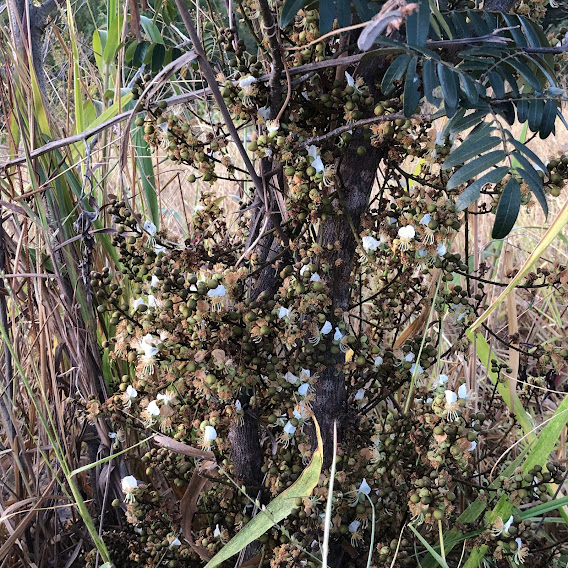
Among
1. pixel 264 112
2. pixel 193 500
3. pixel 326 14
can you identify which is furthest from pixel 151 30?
pixel 193 500

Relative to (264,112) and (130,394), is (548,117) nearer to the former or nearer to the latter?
(264,112)

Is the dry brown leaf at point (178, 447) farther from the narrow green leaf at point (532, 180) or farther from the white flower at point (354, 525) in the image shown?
the narrow green leaf at point (532, 180)

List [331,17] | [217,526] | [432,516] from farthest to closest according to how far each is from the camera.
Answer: [217,526]
[432,516]
[331,17]

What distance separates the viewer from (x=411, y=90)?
592 mm

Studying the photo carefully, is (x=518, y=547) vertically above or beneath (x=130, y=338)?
beneath

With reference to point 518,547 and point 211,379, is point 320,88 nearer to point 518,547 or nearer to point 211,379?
point 211,379

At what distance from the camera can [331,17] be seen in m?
0.58

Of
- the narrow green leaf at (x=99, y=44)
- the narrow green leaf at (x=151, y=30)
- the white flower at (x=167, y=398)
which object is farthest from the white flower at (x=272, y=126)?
the narrow green leaf at (x=99, y=44)

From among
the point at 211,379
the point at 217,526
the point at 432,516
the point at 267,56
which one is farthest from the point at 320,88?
the point at 217,526

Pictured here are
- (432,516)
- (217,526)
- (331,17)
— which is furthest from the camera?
(217,526)

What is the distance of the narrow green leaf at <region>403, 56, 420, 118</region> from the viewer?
0.58 metres

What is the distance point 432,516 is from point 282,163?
444 millimetres

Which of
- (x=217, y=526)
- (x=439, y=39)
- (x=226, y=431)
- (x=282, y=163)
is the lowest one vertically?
(x=217, y=526)

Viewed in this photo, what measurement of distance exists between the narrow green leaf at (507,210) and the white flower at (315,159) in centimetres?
20
